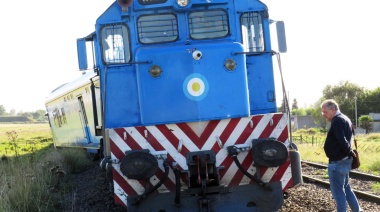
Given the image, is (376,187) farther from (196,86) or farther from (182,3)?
(182,3)

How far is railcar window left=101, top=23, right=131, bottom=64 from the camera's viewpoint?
6309 millimetres

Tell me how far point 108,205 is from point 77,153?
7290mm

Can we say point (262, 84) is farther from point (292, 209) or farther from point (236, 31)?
point (292, 209)

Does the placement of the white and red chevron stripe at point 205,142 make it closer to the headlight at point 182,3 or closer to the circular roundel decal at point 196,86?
the circular roundel decal at point 196,86

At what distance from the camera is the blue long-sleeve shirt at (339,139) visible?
6172 mm

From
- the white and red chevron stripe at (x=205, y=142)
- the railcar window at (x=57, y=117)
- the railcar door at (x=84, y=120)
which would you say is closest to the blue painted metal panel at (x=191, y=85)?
the white and red chevron stripe at (x=205, y=142)

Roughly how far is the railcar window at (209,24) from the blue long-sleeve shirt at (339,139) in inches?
76.2

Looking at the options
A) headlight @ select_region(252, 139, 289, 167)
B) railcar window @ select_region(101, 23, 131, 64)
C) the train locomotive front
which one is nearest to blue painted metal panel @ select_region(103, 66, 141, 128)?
the train locomotive front

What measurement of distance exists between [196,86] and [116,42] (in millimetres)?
1323

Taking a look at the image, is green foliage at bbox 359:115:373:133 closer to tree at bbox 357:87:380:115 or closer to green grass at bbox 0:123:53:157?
tree at bbox 357:87:380:115

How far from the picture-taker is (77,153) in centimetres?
1451

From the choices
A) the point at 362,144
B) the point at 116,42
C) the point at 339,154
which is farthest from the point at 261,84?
the point at 362,144

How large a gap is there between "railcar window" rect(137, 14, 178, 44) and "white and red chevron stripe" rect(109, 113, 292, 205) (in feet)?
4.22

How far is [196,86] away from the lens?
19.4ft
